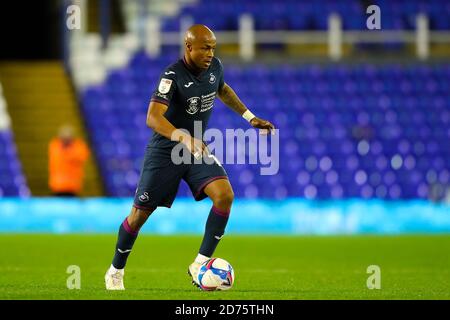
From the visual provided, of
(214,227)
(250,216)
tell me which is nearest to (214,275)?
(214,227)

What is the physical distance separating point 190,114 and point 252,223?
10.3 m

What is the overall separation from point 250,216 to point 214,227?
10.2 m

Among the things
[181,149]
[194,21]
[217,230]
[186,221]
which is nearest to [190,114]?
[181,149]

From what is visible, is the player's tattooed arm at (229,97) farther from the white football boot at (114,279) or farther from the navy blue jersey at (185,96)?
the white football boot at (114,279)

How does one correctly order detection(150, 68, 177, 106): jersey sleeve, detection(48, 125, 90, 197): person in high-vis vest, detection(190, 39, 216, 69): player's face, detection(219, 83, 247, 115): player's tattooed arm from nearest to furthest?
1. detection(150, 68, 177, 106): jersey sleeve
2. detection(190, 39, 216, 69): player's face
3. detection(219, 83, 247, 115): player's tattooed arm
4. detection(48, 125, 90, 197): person in high-vis vest

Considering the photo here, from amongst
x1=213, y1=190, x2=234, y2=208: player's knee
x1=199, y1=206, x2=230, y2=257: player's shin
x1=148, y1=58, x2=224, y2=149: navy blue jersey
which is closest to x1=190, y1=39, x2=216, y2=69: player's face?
x1=148, y1=58, x2=224, y2=149: navy blue jersey

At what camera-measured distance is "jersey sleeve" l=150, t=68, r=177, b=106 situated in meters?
8.72

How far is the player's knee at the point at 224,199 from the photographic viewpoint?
8.87 m

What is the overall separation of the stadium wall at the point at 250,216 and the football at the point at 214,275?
9.56 meters

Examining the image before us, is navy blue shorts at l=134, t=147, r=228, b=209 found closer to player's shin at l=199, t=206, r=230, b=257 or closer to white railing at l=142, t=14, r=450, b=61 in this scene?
player's shin at l=199, t=206, r=230, b=257

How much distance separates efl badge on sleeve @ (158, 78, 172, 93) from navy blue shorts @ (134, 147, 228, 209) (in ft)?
1.79

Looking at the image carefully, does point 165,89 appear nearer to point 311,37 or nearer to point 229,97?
point 229,97

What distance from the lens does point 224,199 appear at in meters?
8.88

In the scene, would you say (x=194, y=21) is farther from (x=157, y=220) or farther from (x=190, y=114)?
(x=190, y=114)
